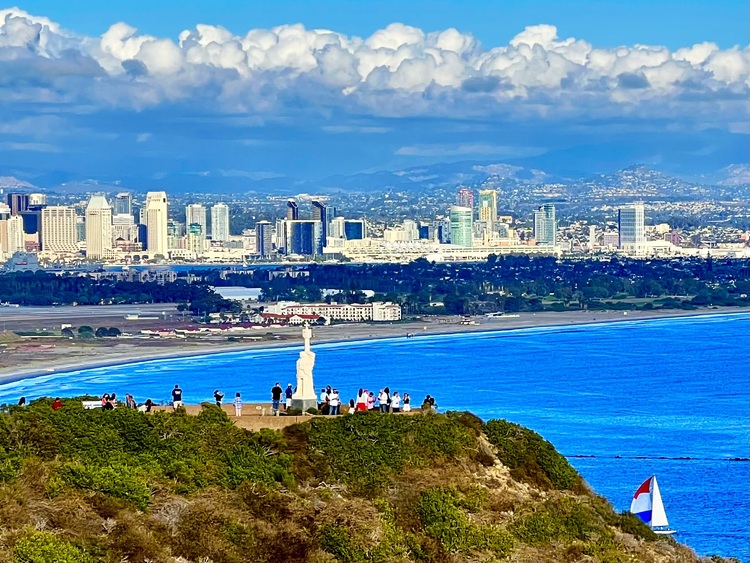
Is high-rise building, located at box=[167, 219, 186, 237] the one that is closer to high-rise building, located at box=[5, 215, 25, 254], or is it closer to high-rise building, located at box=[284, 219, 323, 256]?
high-rise building, located at box=[284, 219, 323, 256]

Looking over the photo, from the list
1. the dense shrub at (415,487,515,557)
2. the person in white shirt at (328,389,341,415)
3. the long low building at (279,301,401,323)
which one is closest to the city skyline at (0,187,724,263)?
the long low building at (279,301,401,323)

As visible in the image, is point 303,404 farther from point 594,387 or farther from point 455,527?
point 594,387

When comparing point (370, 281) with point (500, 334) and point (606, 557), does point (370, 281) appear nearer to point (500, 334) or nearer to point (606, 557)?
point (500, 334)

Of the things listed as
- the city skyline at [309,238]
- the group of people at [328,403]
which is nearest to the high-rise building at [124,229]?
the city skyline at [309,238]

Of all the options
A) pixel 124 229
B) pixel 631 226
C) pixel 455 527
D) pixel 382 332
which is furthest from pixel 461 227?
pixel 455 527

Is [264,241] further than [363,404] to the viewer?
Yes

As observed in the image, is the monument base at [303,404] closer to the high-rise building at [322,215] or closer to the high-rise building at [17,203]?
the high-rise building at [322,215]
